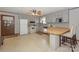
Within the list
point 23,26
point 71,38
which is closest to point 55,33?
point 71,38

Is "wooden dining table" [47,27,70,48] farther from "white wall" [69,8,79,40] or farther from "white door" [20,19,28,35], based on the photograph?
"white door" [20,19,28,35]

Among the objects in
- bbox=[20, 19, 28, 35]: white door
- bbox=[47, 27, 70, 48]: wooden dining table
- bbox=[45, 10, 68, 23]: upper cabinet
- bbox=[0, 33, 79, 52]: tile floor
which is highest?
bbox=[45, 10, 68, 23]: upper cabinet

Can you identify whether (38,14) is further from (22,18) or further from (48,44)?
(48,44)

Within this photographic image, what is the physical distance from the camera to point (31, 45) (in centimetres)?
189

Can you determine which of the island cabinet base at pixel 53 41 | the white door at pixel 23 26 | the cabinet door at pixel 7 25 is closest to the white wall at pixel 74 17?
the island cabinet base at pixel 53 41

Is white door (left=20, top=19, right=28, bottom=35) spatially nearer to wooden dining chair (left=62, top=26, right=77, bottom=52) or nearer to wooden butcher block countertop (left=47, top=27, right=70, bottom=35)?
wooden butcher block countertop (left=47, top=27, right=70, bottom=35)

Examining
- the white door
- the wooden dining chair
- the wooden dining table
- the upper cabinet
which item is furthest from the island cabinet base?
the white door

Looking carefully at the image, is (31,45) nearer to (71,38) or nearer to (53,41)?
(53,41)

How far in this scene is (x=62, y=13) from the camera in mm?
1879

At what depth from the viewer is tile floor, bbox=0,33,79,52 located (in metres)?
1.87

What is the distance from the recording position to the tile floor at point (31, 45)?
187 cm

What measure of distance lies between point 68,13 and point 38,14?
0.51 metres

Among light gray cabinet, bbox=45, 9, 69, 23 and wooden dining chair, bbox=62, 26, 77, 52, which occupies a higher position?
light gray cabinet, bbox=45, 9, 69, 23
